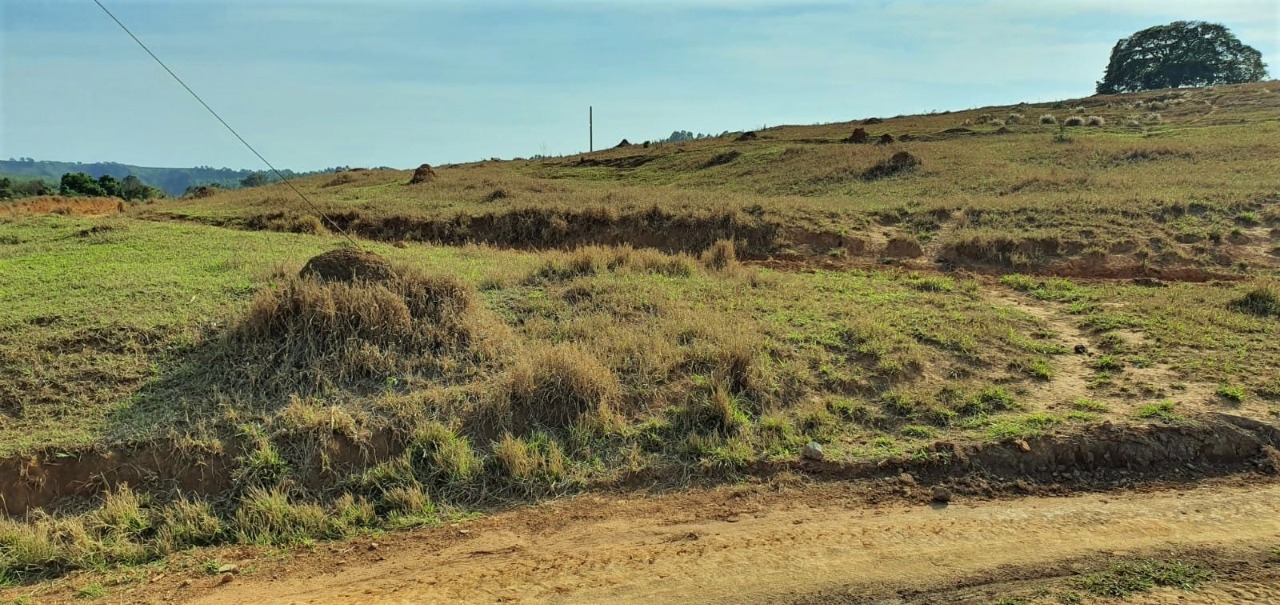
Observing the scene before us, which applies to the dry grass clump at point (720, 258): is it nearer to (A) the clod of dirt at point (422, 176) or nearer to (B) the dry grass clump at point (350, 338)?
(B) the dry grass clump at point (350, 338)

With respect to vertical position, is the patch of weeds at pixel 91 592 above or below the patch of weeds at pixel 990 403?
below

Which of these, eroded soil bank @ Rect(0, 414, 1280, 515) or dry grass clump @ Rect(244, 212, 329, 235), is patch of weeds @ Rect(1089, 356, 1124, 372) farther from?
dry grass clump @ Rect(244, 212, 329, 235)

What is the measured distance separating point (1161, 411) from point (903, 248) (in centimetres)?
894

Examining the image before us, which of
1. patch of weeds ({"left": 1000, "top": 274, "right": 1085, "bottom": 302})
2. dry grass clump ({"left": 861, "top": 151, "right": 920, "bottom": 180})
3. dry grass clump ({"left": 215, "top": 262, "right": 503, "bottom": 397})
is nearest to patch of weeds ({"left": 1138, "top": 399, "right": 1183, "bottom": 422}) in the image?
patch of weeds ({"left": 1000, "top": 274, "right": 1085, "bottom": 302})

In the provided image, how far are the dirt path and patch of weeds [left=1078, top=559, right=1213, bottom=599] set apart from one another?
0.34ft

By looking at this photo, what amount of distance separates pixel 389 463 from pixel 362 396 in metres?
0.95

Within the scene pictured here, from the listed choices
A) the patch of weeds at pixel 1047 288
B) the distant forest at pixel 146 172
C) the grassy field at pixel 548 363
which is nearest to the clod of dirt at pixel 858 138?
the grassy field at pixel 548 363

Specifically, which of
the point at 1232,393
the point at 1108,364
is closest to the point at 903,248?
the point at 1108,364

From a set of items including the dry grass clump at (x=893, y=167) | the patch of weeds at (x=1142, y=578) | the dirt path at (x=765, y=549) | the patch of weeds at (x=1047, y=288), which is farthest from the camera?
the dry grass clump at (x=893, y=167)

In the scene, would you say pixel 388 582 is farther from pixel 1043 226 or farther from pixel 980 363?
pixel 1043 226

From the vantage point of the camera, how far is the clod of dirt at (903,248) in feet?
46.8

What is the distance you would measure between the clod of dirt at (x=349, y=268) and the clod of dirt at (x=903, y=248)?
10.4m

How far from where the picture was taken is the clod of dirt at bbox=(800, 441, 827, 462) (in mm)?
5363

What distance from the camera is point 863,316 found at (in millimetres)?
8211
